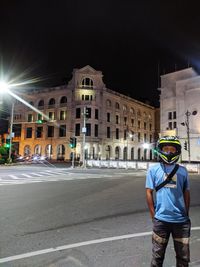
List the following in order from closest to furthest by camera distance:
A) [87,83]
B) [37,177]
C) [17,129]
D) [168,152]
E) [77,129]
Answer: [168,152], [37,177], [77,129], [87,83], [17,129]

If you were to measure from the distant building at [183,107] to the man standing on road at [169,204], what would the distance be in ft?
143

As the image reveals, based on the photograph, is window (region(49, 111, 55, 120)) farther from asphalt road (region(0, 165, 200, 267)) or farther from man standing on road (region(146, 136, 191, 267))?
man standing on road (region(146, 136, 191, 267))

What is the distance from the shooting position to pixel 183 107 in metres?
50.9

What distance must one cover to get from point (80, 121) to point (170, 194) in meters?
52.6

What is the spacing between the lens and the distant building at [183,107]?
4712 centimetres

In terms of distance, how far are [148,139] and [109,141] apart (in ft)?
66.5

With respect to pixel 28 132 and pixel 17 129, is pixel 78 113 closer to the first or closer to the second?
pixel 28 132

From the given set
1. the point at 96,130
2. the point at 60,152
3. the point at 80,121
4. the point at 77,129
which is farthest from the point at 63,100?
the point at 60,152

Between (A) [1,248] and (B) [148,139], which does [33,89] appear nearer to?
(B) [148,139]

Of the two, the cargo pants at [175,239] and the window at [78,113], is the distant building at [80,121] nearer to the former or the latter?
the window at [78,113]

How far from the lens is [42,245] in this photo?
4.48m

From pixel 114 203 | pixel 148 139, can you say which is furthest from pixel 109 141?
pixel 114 203

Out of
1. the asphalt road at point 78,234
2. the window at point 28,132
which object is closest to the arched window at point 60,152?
the window at point 28,132

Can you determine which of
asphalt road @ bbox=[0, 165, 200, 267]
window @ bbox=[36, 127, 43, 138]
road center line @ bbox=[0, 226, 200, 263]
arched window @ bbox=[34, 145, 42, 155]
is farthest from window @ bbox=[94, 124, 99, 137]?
road center line @ bbox=[0, 226, 200, 263]
